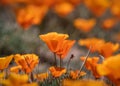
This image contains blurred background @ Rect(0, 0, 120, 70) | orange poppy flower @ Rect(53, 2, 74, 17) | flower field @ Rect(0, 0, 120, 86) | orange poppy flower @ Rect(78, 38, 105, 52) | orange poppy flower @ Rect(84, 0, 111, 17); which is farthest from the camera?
orange poppy flower @ Rect(53, 2, 74, 17)

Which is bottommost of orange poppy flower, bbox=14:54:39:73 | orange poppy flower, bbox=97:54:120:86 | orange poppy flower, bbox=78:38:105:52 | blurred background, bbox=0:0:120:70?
blurred background, bbox=0:0:120:70

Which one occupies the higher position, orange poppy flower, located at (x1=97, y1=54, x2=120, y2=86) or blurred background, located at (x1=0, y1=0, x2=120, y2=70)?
orange poppy flower, located at (x1=97, y1=54, x2=120, y2=86)

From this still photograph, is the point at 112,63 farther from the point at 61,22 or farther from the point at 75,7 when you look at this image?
the point at 75,7

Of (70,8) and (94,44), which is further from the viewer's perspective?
(70,8)

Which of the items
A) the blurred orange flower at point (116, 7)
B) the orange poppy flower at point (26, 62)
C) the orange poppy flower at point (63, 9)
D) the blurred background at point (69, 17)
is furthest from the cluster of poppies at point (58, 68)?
the orange poppy flower at point (63, 9)

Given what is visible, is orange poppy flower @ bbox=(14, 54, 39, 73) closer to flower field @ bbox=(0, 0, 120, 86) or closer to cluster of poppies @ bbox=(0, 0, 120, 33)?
flower field @ bbox=(0, 0, 120, 86)

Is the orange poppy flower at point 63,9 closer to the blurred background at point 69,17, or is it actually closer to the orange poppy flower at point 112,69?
the blurred background at point 69,17

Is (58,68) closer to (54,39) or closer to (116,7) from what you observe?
(54,39)

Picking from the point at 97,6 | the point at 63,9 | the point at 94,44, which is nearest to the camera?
the point at 94,44

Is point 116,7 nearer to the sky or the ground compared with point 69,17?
nearer to the sky

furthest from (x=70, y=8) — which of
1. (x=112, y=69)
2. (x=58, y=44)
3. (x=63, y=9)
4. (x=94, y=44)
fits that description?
(x=112, y=69)

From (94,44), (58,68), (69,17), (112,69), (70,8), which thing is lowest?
(69,17)

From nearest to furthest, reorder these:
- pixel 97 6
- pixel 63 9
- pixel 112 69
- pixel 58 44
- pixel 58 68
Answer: pixel 112 69
pixel 58 44
pixel 58 68
pixel 97 6
pixel 63 9

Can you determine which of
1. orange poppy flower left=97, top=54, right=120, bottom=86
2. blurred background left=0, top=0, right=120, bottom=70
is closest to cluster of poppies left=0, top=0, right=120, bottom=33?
blurred background left=0, top=0, right=120, bottom=70
